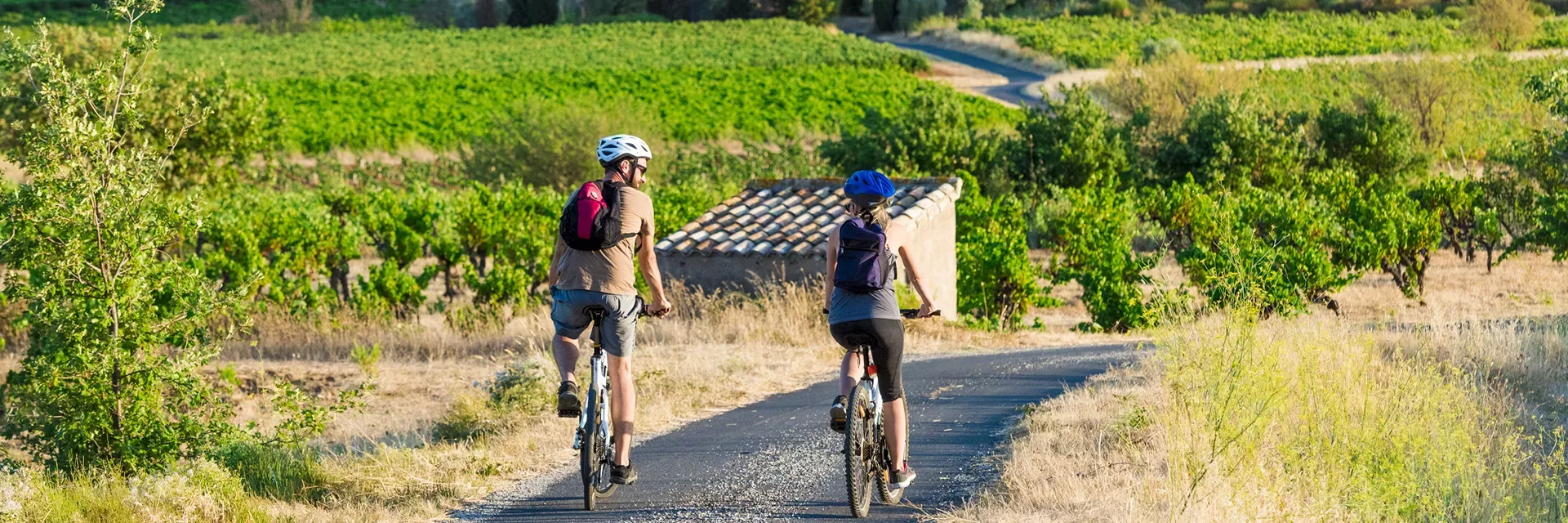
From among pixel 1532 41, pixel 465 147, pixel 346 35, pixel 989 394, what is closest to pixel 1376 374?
pixel 989 394

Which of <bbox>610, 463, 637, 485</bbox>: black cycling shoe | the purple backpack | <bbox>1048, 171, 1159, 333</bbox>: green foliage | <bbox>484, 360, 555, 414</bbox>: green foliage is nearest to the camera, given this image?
the purple backpack

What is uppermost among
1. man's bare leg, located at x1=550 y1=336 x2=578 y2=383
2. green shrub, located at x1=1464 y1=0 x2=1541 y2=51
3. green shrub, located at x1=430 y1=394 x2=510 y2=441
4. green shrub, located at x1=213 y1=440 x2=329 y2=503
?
man's bare leg, located at x1=550 y1=336 x2=578 y2=383

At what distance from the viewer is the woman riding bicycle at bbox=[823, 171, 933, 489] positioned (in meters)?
6.75

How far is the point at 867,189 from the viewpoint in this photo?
6.82 metres

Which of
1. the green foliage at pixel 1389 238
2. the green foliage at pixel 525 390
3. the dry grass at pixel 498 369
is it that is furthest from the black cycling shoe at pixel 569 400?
the green foliage at pixel 1389 238

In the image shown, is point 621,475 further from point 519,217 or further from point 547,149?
point 547,149

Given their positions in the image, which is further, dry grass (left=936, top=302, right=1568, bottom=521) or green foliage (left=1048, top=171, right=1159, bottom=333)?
green foliage (left=1048, top=171, right=1159, bottom=333)

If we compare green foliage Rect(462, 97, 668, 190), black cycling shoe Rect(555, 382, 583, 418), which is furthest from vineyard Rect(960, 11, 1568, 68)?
black cycling shoe Rect(555, 382, 583, 418)

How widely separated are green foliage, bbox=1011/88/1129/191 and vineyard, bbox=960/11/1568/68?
33.1 m

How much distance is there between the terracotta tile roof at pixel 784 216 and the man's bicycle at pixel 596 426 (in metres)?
10.7

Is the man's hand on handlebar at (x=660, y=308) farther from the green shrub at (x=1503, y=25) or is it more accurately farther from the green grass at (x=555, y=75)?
the green shrub at (x=1503, y=25)

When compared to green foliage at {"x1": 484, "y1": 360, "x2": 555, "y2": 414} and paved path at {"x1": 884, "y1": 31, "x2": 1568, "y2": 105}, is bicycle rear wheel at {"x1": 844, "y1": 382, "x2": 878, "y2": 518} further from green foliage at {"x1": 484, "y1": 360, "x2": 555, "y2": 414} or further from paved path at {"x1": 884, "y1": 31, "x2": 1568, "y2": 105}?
paved path at {"x1": 884, "y1": 31, "x2": 1568, "y2": 105}

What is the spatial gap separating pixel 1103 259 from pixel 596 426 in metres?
14.1

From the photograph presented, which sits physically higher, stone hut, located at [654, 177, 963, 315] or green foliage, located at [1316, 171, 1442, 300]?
stone hut, located at [654, 177, 963, 315]
